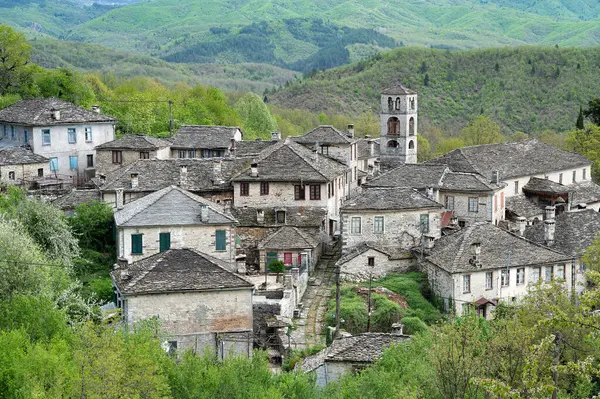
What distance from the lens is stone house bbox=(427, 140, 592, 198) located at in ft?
226

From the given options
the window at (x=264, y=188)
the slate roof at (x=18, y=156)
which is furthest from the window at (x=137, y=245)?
the slate roof at (x=18, y=156)

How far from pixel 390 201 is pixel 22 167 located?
22.4m

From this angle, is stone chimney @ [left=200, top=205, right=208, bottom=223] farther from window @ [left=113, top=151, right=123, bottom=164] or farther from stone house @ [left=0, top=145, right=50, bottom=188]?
window @ [left=113, top=151, right=123, bottom=164]

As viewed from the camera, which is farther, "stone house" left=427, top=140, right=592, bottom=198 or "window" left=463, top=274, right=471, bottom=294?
"stone house" left=427, top=140, right=592, bottom=198

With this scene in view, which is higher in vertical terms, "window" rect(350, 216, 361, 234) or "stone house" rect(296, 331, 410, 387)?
"window" rect(350, 216, 361, 234)

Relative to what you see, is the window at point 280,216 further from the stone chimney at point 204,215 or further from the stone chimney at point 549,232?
the stone chimney at point 549,232

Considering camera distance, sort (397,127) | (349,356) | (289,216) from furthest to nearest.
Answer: (397,127), (289,216), (349,356)

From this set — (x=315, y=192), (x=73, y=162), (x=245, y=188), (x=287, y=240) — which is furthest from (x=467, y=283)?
(x=73, y=162)

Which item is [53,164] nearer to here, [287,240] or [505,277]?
[287,240]

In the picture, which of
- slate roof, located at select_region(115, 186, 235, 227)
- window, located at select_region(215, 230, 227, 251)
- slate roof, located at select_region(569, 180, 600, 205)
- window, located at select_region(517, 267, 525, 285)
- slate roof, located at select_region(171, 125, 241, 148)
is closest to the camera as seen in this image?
slate roof, located at select_region(115, 186, 235, 227)

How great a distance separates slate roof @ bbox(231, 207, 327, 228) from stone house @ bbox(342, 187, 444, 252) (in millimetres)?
2023

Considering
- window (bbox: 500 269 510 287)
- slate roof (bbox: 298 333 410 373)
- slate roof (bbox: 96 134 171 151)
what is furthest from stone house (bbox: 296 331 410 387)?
slate roof (bbox: 96 134 171 151)

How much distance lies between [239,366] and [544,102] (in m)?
116

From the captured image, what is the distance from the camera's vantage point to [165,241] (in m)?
48.1
